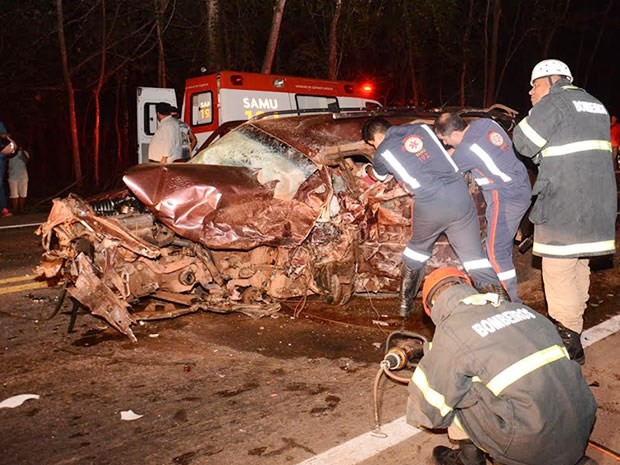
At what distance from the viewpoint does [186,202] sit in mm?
4496

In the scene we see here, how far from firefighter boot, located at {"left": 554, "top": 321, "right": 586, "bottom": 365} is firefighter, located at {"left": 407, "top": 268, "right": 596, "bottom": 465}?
175cm

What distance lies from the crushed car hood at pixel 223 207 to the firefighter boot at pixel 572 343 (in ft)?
6.32

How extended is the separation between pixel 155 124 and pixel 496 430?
34.4 ft

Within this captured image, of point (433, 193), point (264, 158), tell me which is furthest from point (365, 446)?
point (264, 158)

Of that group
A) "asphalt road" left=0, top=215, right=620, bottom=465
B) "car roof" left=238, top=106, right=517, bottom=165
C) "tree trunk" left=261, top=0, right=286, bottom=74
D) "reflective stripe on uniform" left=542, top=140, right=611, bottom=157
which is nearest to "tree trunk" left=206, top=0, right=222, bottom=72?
"tree trunk" left=261, top=0, right=286, bottom=74

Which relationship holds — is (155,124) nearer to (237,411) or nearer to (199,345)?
(199,345)

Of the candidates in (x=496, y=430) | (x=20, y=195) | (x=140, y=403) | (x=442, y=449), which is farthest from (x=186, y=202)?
(x=20, y=195)

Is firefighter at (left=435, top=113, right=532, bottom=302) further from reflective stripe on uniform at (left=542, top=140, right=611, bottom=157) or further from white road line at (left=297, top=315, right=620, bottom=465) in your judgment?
white road line at (left=297, top=315, right=620, bottom=465)

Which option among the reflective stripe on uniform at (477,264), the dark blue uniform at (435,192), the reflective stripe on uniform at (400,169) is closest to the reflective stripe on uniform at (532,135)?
the dark blue uniform at (435,192)

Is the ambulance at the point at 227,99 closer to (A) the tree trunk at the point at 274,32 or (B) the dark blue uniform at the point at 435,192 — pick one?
(A) the tree trunk at the point at 274,32

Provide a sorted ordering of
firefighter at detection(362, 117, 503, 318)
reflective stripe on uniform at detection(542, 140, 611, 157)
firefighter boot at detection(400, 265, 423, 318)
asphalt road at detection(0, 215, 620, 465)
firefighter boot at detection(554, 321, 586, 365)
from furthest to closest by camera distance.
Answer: firefighter boot at detection(400, 265, 423, 318) < firefighter at detection(362, 117, 503, 318) < firefighter boot at detection(554, 321, 586, 365) < reflective stripe on uniform at detection(542, 140, 611, 157) < asphalt road at detection(0, 215, 620, 465)

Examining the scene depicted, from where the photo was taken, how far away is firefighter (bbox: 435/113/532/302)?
13.9 feet

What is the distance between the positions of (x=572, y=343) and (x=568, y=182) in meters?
1.03

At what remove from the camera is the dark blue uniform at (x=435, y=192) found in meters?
4.12
